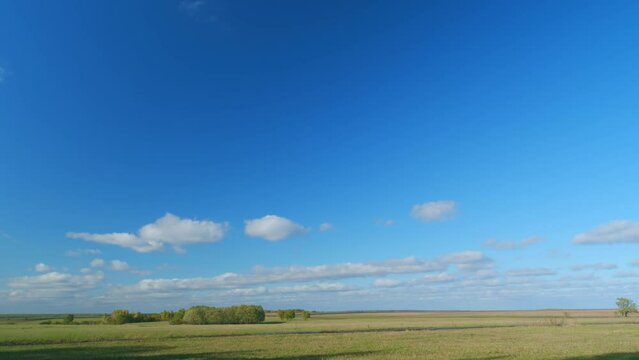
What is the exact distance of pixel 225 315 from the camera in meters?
142

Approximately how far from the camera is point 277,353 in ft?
149

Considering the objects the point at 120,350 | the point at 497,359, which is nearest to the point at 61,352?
the point at 120,350

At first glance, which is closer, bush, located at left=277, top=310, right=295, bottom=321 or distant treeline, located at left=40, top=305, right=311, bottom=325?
distant treeline, located at left=40, top=305, right=311, bottom=325

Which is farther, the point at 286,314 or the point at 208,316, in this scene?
the point at 286,314

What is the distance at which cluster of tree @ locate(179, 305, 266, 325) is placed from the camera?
5468 inches

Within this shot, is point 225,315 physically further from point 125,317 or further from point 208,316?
point 125,317

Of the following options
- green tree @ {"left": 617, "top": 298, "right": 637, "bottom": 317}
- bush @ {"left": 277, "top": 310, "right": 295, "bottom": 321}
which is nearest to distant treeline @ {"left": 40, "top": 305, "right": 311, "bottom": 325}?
bush @ {"left": 277, "top": 310, "right": 295, "bottom": 321}

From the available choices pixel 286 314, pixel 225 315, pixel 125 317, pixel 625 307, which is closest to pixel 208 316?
pixel 225 315

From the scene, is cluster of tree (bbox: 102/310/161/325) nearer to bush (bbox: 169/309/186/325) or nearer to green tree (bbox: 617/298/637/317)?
bush (bbox: 169/309/186/325)

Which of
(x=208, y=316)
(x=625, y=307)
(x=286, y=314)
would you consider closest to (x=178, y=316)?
(x=208, y=316)

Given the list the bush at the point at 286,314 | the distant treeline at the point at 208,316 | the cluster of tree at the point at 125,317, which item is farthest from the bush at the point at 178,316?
the bush at the point at 286,314

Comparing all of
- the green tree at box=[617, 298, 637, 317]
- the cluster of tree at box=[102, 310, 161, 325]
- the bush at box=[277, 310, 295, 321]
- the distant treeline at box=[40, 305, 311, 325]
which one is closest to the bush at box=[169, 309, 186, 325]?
the distant treeline at box=[40, 305, 311, 325]

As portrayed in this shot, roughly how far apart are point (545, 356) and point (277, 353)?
927 inches

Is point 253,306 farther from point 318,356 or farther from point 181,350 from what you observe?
point 318,356
